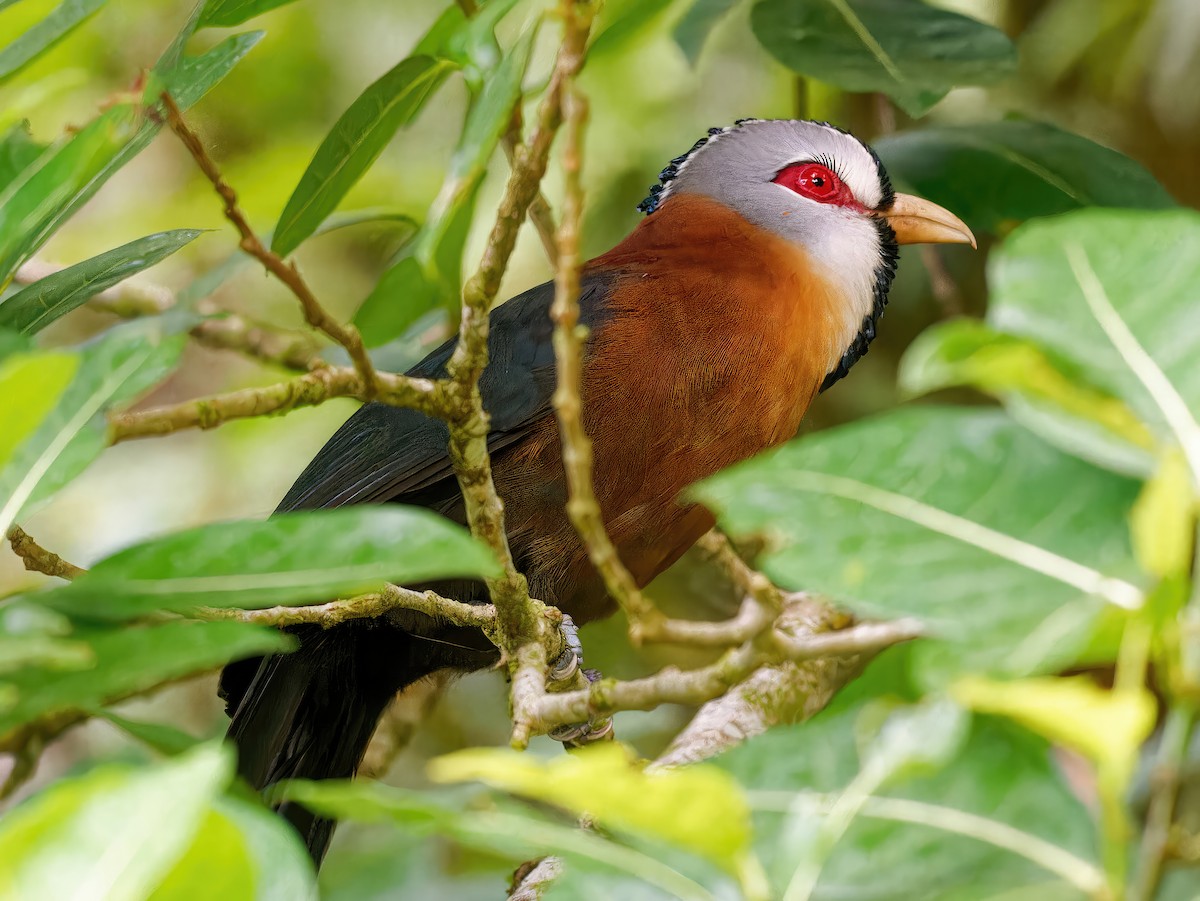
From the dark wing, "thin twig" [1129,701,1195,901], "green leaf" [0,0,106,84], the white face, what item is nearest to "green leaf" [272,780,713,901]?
"thin twig" [1129,701,1195,901]

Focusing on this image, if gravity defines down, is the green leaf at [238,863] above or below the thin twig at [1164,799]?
above

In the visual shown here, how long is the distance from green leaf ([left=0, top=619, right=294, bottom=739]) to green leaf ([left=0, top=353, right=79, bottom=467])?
4.9 inches

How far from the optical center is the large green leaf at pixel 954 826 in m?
0.65

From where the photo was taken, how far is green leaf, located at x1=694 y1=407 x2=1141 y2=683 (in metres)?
0.62

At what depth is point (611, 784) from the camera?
57 cm

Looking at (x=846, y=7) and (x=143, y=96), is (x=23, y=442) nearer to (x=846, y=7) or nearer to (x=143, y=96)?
(x=143, y=96)

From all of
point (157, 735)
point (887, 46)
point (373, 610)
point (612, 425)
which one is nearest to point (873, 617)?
point (373, 610)

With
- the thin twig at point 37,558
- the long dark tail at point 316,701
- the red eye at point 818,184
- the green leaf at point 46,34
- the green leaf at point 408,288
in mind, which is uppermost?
the green leaf at point 46,34

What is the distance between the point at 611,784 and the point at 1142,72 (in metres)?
2.53

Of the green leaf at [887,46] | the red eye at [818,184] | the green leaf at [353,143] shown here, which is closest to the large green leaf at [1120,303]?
the green leaf at [353,143]

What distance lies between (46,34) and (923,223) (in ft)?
4.75

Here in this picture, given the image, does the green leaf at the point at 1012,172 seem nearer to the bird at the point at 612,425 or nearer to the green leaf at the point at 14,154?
the bird at the point at 612,425

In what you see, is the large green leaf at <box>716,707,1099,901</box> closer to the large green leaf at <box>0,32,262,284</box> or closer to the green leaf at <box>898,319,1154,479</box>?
the green leaf at <box>898,319,1154,479</box>

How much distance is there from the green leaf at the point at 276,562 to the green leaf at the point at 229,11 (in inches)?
27.1
